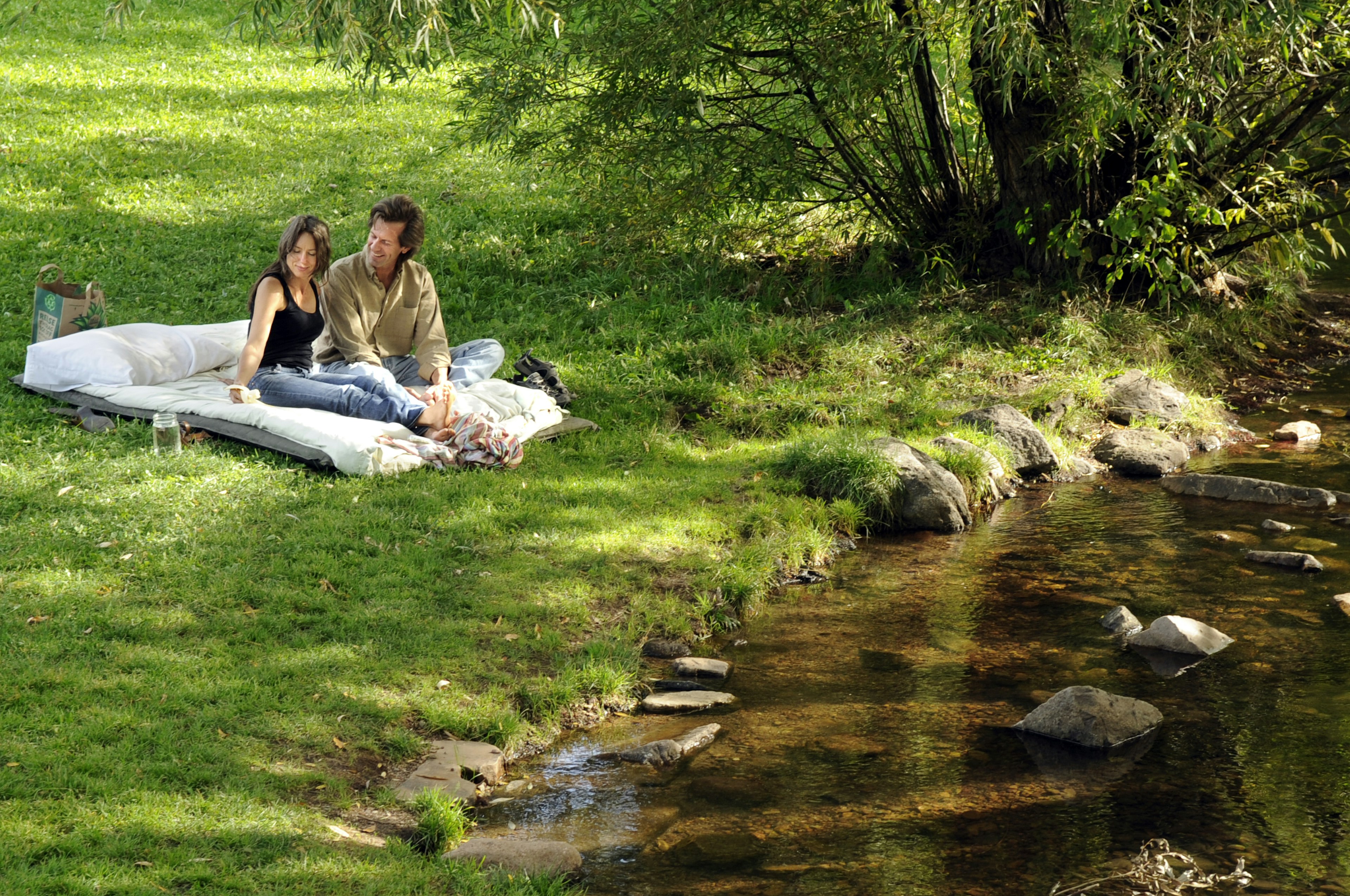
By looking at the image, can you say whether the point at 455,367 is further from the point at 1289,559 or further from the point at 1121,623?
the point at 1289,559

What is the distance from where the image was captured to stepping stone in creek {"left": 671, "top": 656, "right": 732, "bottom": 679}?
513cm

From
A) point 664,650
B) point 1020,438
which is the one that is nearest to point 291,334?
point 664,650

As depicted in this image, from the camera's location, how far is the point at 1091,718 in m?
4.53

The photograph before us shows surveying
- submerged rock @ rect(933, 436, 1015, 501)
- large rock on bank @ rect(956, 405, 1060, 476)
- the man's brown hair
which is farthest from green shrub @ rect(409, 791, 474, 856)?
large rock on bank @ rect(956, 405, 1060, 476)

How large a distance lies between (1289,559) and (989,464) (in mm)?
1833

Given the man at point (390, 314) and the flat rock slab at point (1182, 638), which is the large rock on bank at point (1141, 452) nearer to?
the flat rock slab at point (1182, 638)

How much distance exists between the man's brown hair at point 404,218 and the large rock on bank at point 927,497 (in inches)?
117

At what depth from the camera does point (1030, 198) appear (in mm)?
9664

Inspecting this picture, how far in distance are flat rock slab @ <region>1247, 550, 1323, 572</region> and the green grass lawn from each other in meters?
2.16

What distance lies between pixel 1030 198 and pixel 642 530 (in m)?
5.21

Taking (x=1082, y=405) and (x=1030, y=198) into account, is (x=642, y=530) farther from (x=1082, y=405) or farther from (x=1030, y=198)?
(x=1030, y=198)

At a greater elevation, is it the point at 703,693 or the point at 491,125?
the point at 491,125

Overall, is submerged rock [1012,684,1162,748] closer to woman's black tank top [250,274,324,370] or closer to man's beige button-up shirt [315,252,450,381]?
man's beige button-up shirt [315,252,450,381]

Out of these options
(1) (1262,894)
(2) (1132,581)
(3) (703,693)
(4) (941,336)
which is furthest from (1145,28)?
(1) (1262,894)
